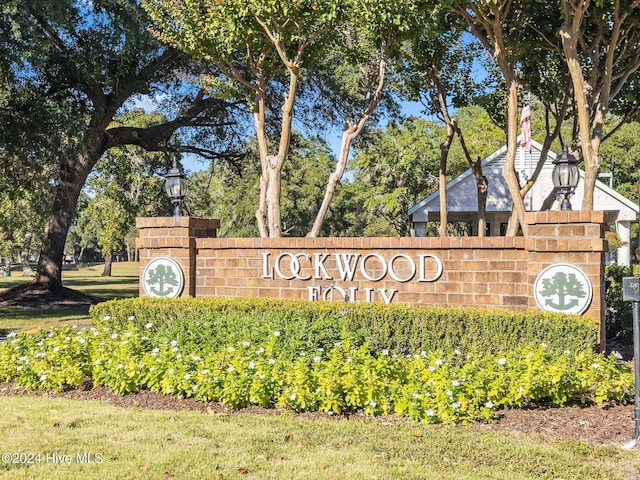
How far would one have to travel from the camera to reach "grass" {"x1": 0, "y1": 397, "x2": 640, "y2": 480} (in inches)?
173

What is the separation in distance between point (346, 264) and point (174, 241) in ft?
8.76

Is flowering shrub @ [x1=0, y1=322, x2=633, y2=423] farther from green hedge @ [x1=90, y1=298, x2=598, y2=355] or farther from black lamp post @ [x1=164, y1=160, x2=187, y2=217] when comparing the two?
black lamp post @ [x1=164, y1=160, x2=187, y2=217]

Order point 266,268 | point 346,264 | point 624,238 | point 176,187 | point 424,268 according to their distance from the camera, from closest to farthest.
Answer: point 424,268, point 346,264, point 266,268, point 176,187, point 624,238

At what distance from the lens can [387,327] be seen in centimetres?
756

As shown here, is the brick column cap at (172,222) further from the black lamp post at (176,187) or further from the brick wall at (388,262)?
the black lamp post at (176,187)

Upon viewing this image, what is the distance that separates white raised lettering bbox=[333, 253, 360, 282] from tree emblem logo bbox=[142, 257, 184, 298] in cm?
244

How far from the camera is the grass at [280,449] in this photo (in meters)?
4.40

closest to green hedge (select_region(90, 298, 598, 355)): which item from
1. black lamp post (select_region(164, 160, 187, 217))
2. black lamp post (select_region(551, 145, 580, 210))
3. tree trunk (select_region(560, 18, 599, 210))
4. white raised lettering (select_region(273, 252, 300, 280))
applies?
white raised lettering (select_region(273, 252, 300, 280))

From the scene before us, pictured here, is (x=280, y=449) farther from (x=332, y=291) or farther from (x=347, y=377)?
(x=332, y=291)

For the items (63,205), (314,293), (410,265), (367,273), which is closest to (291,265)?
(314,293)

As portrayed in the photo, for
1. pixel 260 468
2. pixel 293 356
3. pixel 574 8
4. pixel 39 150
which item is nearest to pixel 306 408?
pixel 293 356

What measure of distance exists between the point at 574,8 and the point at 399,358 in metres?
6.12

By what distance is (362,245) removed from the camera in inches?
348

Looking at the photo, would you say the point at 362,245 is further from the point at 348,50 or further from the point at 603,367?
the point at 348,50
